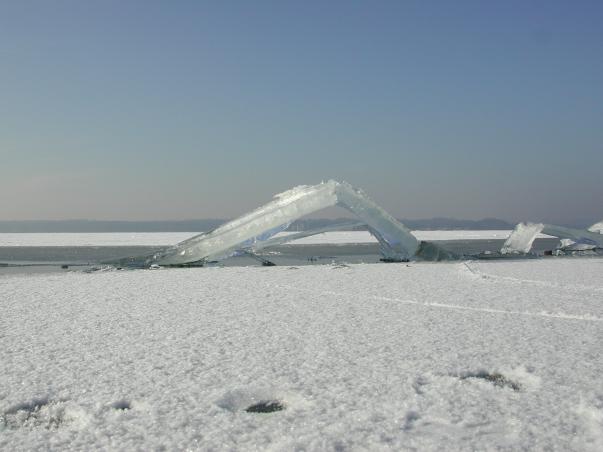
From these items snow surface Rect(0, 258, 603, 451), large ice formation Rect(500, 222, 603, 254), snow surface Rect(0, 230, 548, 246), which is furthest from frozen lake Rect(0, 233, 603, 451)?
snow surface Rect(0, 230, 548, 246)

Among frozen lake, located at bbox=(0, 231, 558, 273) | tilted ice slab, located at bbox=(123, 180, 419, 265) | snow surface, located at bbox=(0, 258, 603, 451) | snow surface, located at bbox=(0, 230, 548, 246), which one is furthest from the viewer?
snow surface, located at bbox=(0, 230, 548, 246)

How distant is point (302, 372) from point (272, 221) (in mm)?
8981

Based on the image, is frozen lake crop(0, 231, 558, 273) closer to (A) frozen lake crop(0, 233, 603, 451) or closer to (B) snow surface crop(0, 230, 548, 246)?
(B) snow surface crop(0, 230, 548, 246)

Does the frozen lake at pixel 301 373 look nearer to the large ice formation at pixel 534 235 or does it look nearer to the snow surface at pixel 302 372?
the snow surface at pixel 302 372

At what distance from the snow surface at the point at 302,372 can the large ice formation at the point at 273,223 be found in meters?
5.29

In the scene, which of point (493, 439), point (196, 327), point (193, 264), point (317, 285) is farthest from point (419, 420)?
point (193, 264)

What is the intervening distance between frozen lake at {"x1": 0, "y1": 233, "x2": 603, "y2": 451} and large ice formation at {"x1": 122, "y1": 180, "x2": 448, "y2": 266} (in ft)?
17.6

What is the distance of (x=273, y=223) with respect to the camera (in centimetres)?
1242

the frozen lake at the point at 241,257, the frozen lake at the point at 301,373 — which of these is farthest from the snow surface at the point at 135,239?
the frozen lake at the point at 301,373

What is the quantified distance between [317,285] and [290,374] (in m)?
5.23

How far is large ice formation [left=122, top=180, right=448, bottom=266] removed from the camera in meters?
12.4

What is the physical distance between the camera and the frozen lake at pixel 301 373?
2521 mm

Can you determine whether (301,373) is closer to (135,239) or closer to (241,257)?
(241,257)

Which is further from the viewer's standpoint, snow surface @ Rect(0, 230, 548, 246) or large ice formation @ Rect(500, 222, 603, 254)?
snow surface @ Rect(0, 230, 548, 246)
